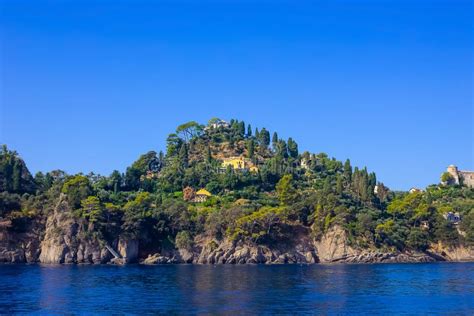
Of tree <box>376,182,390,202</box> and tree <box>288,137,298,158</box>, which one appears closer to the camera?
tree <box>376,182,390,202</box>

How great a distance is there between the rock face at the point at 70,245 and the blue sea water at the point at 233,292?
14447 mm

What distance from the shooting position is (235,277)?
6894 cm

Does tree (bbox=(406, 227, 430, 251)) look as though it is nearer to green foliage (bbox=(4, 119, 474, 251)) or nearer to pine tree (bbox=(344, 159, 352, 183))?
green foliage (bbox=(4, 119, 474, 251))

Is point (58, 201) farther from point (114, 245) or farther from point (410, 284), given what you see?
point (410, 284)

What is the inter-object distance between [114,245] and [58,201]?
1132 centimetres

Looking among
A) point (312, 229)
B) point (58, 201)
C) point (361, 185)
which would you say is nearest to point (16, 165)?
point (58, 201)

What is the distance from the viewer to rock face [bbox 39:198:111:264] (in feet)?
307

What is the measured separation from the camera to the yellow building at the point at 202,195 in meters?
119

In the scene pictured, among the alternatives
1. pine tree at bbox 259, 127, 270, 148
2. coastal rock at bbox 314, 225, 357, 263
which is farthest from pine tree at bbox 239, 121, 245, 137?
coastal rock at bbox 314, 225, 357, 263

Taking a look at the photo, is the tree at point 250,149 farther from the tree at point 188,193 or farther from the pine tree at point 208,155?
the tree at point 188,193

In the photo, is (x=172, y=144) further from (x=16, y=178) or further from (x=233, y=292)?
(x=233, y=292)

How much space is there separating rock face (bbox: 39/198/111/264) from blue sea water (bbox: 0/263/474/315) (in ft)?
47.4

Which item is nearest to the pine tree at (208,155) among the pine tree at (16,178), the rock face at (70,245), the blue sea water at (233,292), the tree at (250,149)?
the tree at (250,149)

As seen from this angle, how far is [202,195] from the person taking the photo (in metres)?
121
